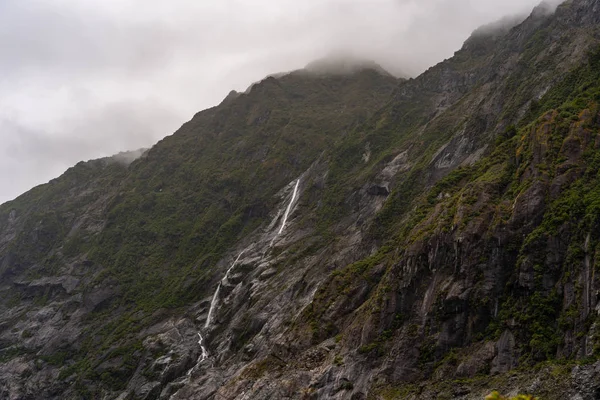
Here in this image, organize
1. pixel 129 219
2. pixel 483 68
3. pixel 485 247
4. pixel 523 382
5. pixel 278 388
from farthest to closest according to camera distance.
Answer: pixel 129 219, pixel 483 68, pixel 278 388, pixel 485 247, pixel 523 382

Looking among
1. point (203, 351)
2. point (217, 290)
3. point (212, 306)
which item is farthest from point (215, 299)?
point (203, 351)

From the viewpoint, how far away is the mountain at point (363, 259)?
53.6m

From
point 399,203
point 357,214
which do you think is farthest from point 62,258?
point 399,203

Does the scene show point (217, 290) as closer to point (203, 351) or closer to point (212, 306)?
point (212, 306)

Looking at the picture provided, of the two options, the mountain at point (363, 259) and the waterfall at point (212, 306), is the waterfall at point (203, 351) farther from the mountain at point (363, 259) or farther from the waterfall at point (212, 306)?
the waterfall at point (212, 306)

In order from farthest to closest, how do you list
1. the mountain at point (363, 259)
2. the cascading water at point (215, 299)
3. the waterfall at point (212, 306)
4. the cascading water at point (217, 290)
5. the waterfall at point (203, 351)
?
the cascading water at point (215, 299), the waterfall at point (212, 306), the cascading water at point (217, 290), the waterfall at point (203, 351), the mountain at point (363, 259)

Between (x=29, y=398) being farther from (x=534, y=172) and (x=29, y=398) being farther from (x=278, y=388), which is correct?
(x=534, y=172)

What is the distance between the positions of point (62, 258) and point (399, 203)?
396 ft

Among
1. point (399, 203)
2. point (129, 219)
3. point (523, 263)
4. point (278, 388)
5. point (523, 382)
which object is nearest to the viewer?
point (523, 382)

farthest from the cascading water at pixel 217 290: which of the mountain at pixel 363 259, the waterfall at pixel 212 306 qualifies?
the mountain at pixel 363 259

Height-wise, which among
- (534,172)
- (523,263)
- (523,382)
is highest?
(534,172)

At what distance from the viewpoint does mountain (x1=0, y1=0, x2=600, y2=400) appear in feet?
176

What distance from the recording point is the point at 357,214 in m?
123

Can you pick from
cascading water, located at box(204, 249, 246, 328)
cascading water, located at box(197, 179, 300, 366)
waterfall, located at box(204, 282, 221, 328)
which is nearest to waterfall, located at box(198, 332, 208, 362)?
cascading water, located at box(197, 179, 300, 366)
